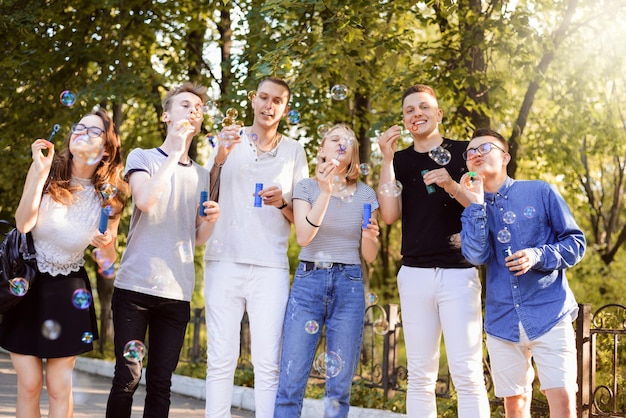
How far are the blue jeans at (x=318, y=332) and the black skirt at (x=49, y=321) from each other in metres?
1.22

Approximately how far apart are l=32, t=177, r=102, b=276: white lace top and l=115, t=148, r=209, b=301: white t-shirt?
0.27 metres

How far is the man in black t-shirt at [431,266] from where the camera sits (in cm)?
470

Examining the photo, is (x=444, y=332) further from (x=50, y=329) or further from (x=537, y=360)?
(x=50, y=329)

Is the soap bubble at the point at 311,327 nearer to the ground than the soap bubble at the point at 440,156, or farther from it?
nearer to the ground

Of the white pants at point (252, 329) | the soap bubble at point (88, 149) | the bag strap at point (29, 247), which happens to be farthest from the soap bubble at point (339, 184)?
the bag strap at point (29, 247)

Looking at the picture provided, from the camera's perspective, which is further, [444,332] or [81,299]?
[444,332]

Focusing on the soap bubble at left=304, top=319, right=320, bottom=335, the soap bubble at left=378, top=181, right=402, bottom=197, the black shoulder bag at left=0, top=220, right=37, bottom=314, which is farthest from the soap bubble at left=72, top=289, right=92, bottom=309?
the soap bubble at left=378, top=181, right=402, bottom=197

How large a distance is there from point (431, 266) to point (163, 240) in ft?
5.43

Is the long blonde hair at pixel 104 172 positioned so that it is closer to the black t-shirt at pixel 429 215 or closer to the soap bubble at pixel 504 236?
the black t-shirt at pixel 429 215

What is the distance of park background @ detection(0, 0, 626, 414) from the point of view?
9.51m

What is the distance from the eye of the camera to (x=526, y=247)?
4637 mm

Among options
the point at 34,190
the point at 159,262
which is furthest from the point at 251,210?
the point at 34,190

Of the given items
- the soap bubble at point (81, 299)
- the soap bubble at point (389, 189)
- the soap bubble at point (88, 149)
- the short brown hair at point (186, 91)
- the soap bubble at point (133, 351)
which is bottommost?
the soap bubble at point (133, 351)

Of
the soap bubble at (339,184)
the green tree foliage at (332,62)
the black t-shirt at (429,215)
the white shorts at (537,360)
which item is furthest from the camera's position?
the green tree foliage at (332,62)
